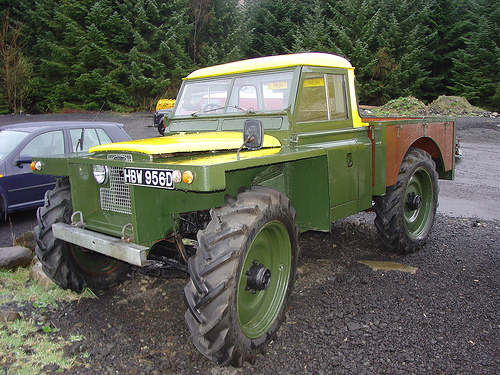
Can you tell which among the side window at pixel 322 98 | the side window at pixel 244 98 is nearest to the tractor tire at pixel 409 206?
the side window at pixel 322 98

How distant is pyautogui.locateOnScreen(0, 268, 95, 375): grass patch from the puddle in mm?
3176

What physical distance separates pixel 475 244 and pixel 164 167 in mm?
4850

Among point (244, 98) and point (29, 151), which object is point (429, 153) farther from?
point (29, 151)

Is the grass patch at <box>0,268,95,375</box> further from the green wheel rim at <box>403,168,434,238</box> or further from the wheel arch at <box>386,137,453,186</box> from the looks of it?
the green wheel rim at <box>403,168,434,238</box>

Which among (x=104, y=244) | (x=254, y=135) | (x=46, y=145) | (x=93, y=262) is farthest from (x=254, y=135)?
(x=46, y=145)

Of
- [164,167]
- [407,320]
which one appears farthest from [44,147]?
[407,320]

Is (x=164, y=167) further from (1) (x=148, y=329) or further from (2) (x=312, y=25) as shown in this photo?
(2) (x=312, y=25)

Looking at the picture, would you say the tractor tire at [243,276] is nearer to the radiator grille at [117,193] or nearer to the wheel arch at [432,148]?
the radiator grille at [117,193]

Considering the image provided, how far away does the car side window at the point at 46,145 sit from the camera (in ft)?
23.4

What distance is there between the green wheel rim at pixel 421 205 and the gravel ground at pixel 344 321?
0.40 m

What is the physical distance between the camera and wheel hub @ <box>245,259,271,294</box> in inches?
127

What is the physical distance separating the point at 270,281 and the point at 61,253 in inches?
77.4

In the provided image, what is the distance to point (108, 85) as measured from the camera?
72.0ft

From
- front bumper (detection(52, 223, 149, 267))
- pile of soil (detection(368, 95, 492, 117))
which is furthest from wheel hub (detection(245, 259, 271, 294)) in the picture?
pile of soil (detection(368, 95, 492, 117))
